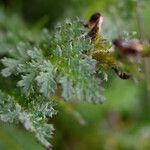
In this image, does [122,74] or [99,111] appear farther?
[99,111]

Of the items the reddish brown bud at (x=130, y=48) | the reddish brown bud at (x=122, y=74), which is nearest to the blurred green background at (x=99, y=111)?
the reddish brown bud at (x=122, y=74)

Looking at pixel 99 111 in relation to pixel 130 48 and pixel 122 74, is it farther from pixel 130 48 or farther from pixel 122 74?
pixel 130 48

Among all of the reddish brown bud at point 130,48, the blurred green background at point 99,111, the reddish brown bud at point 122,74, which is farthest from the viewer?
the blurred green background at point 99,111

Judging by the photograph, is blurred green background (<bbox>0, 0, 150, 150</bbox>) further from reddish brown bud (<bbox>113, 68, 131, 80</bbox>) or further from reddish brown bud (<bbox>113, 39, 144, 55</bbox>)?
reddish brown bud (<bbox>113, 39, 144, 55</bbox>)

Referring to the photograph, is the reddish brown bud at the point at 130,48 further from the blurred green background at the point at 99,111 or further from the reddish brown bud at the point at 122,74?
the blurred green background at the point at 99,111

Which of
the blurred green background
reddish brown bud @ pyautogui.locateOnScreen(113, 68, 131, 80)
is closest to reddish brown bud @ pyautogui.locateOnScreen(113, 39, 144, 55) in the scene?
reddish brown bud @ pyautogui.locateOnScreen(113, 68, 131, 80)

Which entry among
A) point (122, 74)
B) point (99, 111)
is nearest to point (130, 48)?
point (122, 74)

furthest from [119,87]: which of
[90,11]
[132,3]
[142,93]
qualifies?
[132,3]

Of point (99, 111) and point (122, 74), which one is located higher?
point (99, 111)
